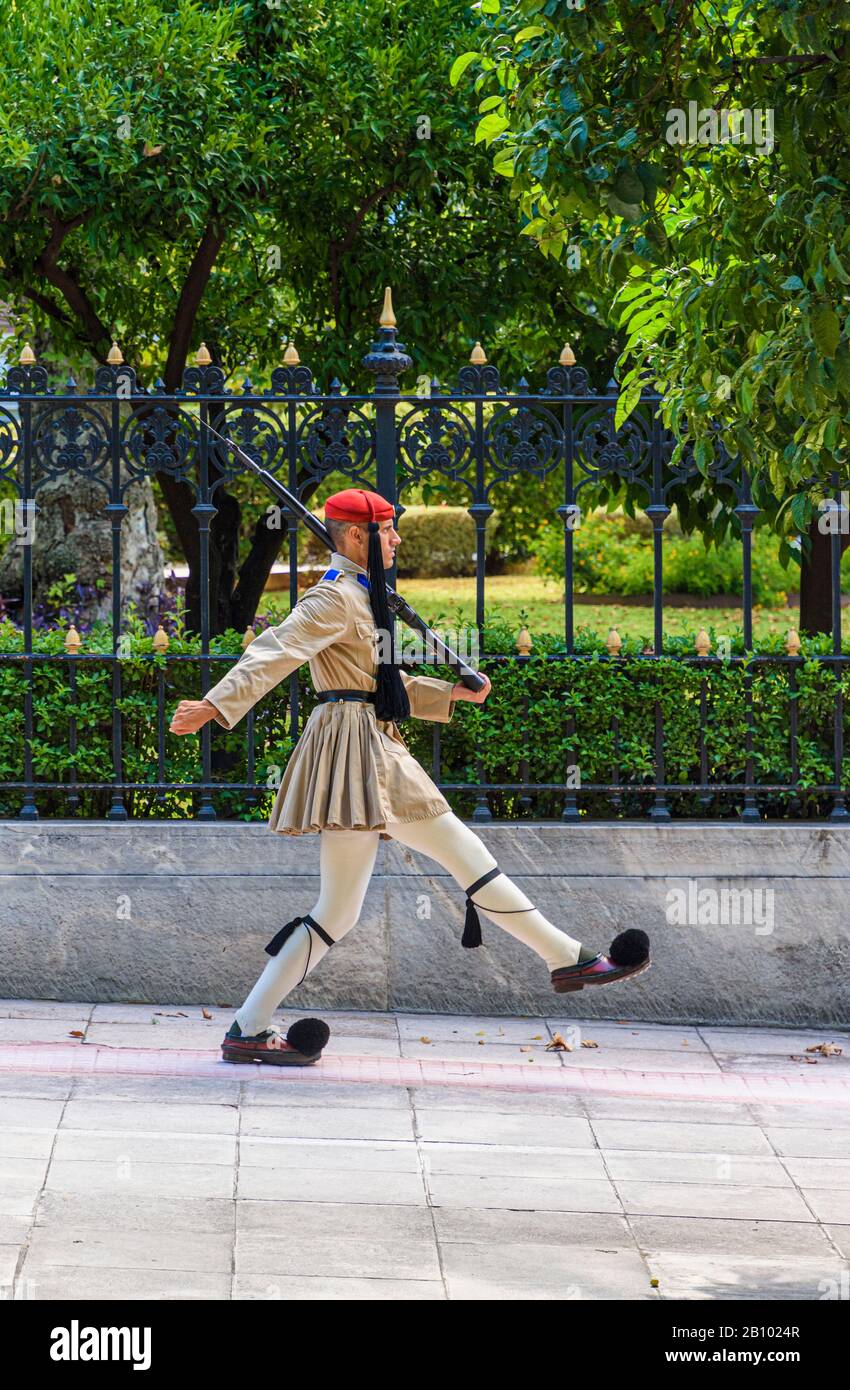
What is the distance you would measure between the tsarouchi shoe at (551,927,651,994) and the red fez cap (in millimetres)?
1851

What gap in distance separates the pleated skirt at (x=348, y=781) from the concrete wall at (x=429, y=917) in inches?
39.5

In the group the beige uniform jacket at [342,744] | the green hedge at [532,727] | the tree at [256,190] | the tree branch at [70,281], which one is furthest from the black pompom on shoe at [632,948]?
the tree branch at [70,281]

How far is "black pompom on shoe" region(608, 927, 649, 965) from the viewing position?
6555mm

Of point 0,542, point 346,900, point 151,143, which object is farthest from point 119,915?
point 0,542

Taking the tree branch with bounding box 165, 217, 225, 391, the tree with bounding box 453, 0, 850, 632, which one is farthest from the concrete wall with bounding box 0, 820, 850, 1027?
the tree branch with bounding box 165, 217, 225, 391

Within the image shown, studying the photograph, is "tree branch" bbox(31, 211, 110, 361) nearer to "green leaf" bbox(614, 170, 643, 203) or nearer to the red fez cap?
the red fez cap

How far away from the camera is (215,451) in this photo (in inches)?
304

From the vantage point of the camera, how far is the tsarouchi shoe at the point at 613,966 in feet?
21.5

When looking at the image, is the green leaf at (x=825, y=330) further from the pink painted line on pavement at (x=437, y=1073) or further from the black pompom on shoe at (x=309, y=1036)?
the black pompom on shoe at (x=309, y=1036)

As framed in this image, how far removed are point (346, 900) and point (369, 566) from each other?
1275 millimetres

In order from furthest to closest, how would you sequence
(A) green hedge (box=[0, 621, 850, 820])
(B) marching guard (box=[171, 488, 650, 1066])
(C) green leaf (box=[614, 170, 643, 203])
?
1. (A) green hedge (box=[0, 621, 850, 820])
2. (B) marching guard (box=[171, 488, 650, 1066])
3. (C) green leaf (box=[614, 170, 643, 203])

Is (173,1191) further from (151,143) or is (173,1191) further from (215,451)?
(151,143)

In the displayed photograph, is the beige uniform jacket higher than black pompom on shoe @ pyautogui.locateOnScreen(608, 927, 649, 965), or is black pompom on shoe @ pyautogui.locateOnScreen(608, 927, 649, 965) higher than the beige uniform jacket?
the beige uniform jacket

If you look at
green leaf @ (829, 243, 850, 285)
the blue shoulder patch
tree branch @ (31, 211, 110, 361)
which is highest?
tree branch @ (31, 211, 110, 361)
